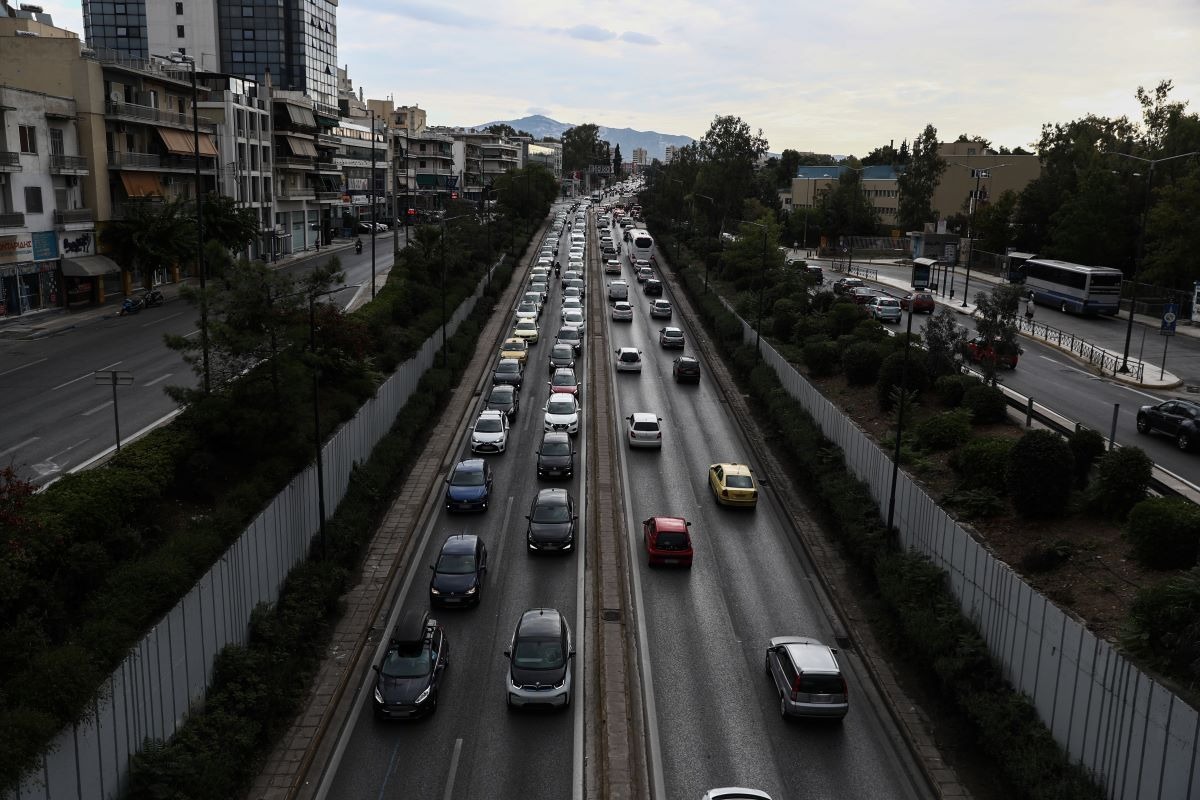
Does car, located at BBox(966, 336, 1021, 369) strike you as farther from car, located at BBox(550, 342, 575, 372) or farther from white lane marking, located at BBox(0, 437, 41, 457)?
white lane marking, located at BBox(0, 437, 41, 457)

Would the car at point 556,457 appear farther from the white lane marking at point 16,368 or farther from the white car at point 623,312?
the white car at point 623,312

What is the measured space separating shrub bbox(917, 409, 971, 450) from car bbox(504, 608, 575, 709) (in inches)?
544

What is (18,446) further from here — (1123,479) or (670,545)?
(1123,479)

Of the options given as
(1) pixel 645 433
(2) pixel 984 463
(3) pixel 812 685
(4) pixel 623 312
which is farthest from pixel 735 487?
(4) pixel 623 312

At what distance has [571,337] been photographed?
57938 millimetres

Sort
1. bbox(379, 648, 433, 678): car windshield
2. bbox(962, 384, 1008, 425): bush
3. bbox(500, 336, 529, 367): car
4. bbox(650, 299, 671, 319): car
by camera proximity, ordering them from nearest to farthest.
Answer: bbox(379, 648, 433, 678): car windshield
bbox(962, 384, 1008, 425): bush
bbox(500, 336, 529, 367): car
bbox(650, 299, 671, 319): car

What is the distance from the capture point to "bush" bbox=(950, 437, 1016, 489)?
2481 cm

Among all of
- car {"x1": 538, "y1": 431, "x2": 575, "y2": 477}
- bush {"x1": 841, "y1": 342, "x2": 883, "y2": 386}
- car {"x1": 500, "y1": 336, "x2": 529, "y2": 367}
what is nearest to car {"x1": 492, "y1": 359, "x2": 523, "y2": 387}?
car {"x1": 500, "y1": 336, "x2": 529, "y2": 367}

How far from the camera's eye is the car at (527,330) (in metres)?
59.5

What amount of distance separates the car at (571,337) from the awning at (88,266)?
28.0 meters

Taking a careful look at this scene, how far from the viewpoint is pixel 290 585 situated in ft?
81.1

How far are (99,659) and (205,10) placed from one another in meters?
130

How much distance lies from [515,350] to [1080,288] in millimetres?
38306

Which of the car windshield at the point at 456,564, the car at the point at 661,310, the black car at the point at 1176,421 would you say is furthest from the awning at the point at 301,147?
the black car at the point at 1176,421
